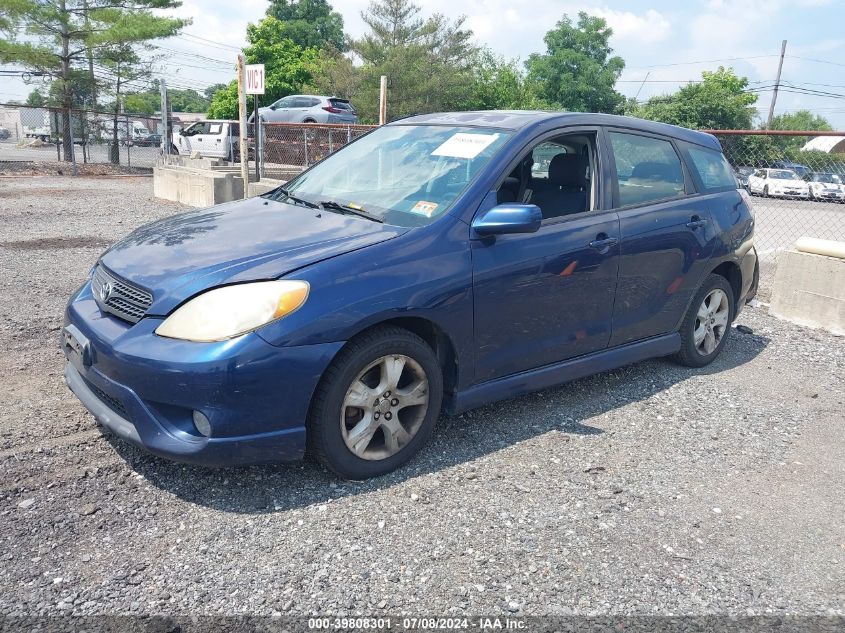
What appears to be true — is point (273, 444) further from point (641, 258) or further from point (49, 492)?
point (641, 258)

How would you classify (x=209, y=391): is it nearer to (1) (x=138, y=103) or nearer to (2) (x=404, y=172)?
(2) (x=404, y=172)

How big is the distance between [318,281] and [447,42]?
136 ft

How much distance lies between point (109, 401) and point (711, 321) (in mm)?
4182

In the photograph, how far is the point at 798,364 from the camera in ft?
19.3

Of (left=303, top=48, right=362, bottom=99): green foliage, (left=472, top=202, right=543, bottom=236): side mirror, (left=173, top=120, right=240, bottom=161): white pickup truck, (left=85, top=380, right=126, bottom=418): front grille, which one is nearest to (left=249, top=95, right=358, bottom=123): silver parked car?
(left=173, top=120, right=240, bottom=161): white pickup truck

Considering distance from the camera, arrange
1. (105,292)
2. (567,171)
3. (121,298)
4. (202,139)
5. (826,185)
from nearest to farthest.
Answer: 1. (121,298)
2. (105,292)
3. (567,171)
4. (826,185)
5. (202,139)

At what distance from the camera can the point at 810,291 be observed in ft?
22.8

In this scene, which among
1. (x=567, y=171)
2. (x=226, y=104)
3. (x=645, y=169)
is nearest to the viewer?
(x=567, y=171)

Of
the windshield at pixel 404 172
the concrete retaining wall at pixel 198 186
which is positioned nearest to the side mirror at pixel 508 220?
the windshield at pixel 404 172

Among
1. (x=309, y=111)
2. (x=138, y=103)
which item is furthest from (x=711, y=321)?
(x=138, y=103)

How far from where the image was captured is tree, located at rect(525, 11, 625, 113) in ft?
184

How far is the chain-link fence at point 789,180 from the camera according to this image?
983 centimetres

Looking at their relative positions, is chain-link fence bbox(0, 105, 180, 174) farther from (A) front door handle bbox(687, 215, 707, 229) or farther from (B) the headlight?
(B) the headlight

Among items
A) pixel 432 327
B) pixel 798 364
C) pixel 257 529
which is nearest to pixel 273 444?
pixel 257 529
